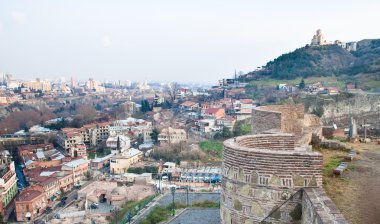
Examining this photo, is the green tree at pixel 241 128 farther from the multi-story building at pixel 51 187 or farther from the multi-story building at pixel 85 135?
the multi-story building at pixel 51 187

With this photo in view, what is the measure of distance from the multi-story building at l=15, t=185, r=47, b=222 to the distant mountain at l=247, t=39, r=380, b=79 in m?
53.5

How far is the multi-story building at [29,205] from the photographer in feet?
→ 99.4

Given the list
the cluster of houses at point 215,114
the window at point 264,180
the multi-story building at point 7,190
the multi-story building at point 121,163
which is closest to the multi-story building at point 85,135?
the multi-story building at point 121,163

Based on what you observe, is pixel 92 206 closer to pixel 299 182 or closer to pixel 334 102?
pixel 299 182

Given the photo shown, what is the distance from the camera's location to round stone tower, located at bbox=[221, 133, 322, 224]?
5246mm

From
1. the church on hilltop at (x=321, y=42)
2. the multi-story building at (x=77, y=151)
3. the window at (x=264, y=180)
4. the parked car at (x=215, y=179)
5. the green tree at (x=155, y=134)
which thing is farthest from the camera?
the church on hilltop at (x=321, y=42)

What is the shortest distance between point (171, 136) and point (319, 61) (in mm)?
40326

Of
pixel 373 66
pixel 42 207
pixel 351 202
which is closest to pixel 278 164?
pixel 351 202

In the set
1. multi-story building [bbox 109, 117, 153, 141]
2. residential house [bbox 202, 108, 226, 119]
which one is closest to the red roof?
residential house [bbox 202, 108, 226, 119]

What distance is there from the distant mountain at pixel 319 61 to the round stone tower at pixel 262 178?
214ft

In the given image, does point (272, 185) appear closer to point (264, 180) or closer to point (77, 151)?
point (264, 180)

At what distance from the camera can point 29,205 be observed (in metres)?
Answer: 30.3

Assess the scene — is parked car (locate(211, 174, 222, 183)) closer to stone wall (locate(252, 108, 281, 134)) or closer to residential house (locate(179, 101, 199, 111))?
stone wall (locate(252, 108, 281, 134))

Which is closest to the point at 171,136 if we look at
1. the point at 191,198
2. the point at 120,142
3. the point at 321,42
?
the point at 120,142
